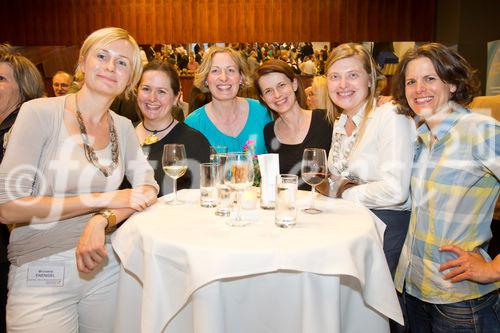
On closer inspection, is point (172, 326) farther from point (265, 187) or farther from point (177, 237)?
point (265, 187)

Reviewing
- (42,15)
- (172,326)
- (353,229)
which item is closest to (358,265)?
(353,229)

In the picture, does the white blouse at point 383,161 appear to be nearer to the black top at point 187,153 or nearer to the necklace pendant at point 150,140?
the black top at point 187,153

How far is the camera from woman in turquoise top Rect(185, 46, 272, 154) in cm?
330

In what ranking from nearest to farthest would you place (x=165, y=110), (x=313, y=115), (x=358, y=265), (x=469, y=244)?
(x=358, y=265) < (x=469, y=244) < (x=165, y=110) < (x=313, y=115)

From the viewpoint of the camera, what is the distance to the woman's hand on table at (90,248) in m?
1.74

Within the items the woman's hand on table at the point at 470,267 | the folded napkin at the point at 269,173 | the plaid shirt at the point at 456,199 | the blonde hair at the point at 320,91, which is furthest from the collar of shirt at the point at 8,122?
the blonde hair at the point at 320,91

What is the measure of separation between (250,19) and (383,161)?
694 cm

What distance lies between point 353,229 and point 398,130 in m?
0.69

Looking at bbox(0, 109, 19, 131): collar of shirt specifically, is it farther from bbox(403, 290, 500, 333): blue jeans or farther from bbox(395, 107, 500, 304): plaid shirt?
bbox(403, 290, 500, 333): blue jeans

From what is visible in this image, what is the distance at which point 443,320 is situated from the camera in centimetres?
178

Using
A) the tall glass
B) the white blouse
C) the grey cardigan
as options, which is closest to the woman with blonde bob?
the grey cardigan

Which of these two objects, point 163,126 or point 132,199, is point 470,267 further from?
point 163,126

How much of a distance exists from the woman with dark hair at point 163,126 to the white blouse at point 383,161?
102 cm

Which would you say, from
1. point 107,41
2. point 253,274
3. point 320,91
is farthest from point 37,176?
point 320,91
